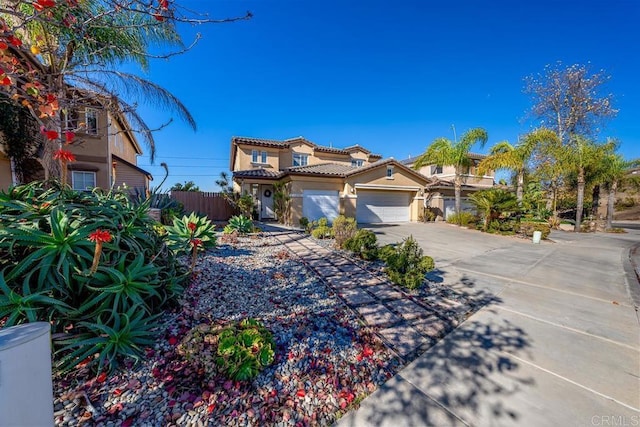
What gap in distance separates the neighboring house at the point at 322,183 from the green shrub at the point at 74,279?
1160 cm

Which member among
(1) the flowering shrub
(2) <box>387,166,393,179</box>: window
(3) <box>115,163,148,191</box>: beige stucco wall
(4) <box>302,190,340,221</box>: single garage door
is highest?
(2) <box>387,166,393,179</box>: window

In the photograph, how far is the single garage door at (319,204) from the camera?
48.8ft

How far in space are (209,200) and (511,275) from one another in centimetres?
1640

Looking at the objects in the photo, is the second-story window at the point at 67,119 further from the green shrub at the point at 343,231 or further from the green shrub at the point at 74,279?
the green shrub at the point at 343,231

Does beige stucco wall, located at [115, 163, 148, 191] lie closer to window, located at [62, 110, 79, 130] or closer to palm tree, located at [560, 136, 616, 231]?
window, located at [62, 110, 79, 130]

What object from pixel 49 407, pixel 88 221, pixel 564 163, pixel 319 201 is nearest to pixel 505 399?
pixel 49 407

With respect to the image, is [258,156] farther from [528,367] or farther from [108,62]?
[528,367]

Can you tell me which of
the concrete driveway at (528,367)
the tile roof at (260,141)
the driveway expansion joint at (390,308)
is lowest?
the concrete driveway at (528,367)

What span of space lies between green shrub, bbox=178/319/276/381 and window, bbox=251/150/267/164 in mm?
17712

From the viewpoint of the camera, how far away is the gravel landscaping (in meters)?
1.99

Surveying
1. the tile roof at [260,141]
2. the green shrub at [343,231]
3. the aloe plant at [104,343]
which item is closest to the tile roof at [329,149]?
the tile roof at [260,141]

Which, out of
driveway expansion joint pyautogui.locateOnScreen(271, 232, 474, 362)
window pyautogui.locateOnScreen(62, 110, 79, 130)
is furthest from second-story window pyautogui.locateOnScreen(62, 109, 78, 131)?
driveway expansion joint pyautogui.locateOnScreen(271, 232, 474, 362)

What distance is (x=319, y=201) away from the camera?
15344mm

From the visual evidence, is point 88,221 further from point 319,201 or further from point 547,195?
point 547,195
